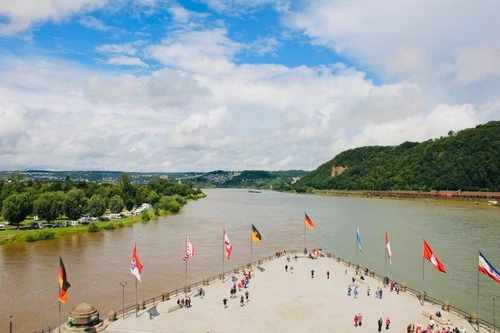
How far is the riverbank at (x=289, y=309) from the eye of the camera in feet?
94.2

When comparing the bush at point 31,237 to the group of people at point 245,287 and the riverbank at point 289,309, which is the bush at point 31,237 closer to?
the riverbank at point 289,309

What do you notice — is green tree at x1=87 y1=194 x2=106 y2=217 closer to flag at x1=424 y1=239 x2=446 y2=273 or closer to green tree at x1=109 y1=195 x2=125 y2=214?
green tree at x1=109 y1=195 x2=125 y2=214

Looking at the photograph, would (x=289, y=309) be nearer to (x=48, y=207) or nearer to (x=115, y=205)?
(x=48, y=207)

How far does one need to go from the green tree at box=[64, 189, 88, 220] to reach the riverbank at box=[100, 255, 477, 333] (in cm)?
6037

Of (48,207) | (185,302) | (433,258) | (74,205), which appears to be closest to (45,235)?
(48,207)

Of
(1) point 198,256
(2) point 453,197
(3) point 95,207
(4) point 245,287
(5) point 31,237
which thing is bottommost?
(1) point 198,256

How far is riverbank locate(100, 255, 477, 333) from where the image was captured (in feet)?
94.2

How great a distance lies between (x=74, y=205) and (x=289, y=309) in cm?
7175

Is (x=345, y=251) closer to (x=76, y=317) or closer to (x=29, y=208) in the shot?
(x=76, y=317)

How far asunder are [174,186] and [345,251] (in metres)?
139

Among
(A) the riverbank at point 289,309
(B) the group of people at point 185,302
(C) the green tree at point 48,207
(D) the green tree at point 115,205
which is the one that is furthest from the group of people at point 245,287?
(D) the green tree at point 115,205

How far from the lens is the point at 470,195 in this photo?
166 m

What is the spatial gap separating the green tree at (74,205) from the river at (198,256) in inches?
509

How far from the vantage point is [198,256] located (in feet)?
197
